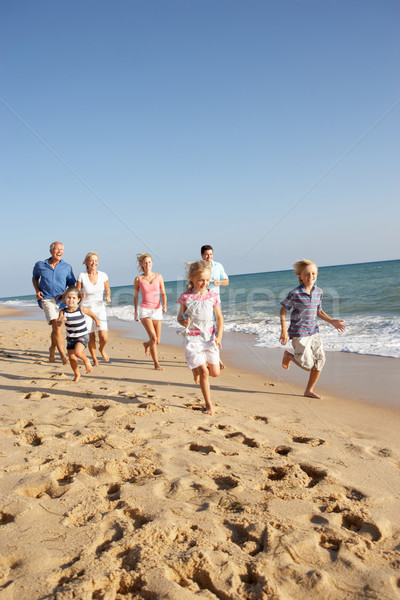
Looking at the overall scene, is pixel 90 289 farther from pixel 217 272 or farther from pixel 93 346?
pixel 217 272

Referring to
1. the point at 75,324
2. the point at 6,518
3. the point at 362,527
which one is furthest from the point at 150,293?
the point at 362,527

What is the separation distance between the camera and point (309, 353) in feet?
16.5

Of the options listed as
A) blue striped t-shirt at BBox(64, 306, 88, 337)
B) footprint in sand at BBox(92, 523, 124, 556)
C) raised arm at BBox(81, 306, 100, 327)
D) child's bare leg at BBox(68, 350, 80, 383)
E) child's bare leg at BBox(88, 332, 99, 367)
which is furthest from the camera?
child's bare leg at BBox(88, 332, 99, 367)

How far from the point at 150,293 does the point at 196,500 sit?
14.1ft

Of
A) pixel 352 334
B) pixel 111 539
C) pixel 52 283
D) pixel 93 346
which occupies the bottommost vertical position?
pixel 111 539

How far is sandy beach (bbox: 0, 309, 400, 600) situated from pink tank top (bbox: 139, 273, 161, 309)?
2.12 metres

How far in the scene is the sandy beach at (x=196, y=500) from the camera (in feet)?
5.76

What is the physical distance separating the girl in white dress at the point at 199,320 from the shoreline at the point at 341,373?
1.56 meters

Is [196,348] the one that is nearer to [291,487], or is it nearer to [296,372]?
[291,487]

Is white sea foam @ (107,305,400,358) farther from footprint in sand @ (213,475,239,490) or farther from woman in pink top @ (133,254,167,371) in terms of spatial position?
footprint in sand @ (213,475,239,490)

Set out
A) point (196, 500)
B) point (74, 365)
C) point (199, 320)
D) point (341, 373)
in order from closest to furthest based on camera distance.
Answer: point (196, 500), point (199, 320), point (74, 365), point (341, 373)

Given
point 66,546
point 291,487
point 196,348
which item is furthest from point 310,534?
point 196,348

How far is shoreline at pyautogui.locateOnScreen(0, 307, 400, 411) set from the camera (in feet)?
16.5

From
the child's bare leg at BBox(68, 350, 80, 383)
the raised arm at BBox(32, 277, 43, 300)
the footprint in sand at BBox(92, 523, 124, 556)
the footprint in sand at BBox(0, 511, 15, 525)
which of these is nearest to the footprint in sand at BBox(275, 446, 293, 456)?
the footprint in sand at BBox(92, 523, 124, 556)
